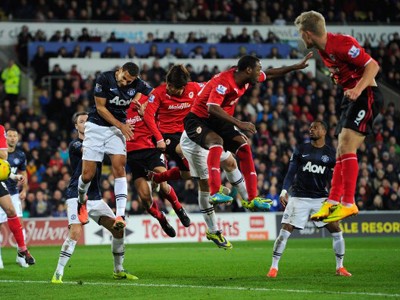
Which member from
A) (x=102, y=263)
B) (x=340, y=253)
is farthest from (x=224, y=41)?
(x=340, y=253)

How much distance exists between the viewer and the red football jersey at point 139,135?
16.1 m

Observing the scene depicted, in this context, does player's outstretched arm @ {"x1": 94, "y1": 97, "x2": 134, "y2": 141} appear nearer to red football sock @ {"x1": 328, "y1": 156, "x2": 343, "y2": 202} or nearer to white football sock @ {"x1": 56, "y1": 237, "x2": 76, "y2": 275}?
white football sock @ {"x1": 56, "y1": 237, "x2": 76, "y2": 275}

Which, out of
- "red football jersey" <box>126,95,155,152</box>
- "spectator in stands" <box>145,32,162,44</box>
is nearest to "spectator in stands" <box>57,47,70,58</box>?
"spectator in stands" <box>145,32,162,44</box>

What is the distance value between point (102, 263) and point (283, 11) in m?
19.8

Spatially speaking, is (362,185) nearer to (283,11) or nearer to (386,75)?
(386,75)

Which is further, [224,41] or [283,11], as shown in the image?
[283,11]

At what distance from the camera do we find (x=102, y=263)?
1752cm

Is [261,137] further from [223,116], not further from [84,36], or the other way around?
[223,116]

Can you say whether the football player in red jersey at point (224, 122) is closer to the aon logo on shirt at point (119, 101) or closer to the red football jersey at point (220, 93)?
the red football jersey at point (220, 93)

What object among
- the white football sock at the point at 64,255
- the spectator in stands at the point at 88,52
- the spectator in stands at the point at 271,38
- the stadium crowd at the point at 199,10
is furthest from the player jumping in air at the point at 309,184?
the stadium crowd at the point at 199,10

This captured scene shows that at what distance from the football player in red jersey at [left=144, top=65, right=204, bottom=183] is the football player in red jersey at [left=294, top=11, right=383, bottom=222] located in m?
3.80

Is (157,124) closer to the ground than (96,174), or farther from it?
farther from it

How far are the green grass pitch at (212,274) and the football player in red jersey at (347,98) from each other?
1165 millimetres

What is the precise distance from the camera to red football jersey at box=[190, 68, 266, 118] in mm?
13031
